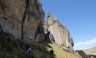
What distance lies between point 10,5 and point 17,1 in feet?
7.02

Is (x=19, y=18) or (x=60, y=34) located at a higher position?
(x=60, y=34)

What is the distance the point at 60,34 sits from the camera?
177 feet

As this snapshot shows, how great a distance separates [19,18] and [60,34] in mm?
24107

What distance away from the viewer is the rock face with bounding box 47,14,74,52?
2056 inches

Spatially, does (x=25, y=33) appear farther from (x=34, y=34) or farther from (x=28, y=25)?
(x=34, y=34)

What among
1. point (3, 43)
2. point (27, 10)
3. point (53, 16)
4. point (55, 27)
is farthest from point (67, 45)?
point (3, 43)

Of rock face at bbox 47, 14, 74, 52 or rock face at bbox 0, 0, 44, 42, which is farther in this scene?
rock face at bbox 47, 14, 74, 52

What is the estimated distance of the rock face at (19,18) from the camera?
1121 inches

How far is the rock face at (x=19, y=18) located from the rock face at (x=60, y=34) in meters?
13.8

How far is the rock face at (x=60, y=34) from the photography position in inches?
2056

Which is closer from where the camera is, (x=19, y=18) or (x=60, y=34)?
(x=19, y=18)

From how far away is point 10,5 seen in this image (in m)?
29.5

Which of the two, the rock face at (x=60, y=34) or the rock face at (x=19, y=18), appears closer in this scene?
the rock face at (x=19, y=18)

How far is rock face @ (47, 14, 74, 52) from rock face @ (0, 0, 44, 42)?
13794 millimetres
